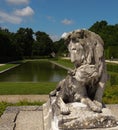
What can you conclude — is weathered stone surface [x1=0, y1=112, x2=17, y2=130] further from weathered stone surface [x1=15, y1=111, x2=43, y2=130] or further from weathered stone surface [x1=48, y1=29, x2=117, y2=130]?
weathered stone surface [x1=48, y1=29, x2=117, y2=130]

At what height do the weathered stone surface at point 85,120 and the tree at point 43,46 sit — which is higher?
the tree at point 43,46

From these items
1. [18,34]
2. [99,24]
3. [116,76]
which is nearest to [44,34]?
[18,34]

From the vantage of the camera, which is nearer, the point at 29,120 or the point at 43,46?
the point at 29,120

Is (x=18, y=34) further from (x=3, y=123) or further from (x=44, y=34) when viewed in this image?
(x=3, y=123)

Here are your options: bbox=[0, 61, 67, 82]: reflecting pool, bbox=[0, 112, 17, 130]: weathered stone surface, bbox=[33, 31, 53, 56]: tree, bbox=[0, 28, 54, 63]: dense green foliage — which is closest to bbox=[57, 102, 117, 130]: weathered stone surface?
bbox=[0, 112, 17, 130]: weathered stone surface

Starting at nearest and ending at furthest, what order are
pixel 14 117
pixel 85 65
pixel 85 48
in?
pixel 85 65, pixel 85 48, pixel 14 117

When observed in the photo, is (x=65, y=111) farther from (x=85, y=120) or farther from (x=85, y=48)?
(x=85, y=48)

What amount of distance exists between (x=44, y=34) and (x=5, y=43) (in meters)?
37.5

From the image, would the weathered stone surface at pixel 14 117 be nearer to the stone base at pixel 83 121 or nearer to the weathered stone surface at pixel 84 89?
the weathered stone surface at pixel 84 89

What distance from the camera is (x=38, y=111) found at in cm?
700

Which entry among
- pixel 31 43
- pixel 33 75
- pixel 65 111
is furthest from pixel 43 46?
pixel 65 111

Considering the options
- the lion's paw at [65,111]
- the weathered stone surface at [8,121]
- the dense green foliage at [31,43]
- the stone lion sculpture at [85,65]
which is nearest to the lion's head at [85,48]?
the stone lion sculpture at [85,65]

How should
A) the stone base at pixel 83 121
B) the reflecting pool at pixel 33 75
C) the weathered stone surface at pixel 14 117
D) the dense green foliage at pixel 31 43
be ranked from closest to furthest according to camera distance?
the stone base at pixel 83 121 → the weathered stone surface at pixel 14 117 → the reflecting pool at pixel 33 75 → the dense green foliage at pixel 31 43

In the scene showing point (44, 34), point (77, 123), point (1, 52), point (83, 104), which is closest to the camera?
point (77, 123)
